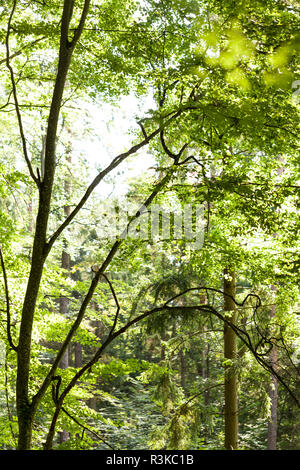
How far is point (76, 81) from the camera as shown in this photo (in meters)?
4.95

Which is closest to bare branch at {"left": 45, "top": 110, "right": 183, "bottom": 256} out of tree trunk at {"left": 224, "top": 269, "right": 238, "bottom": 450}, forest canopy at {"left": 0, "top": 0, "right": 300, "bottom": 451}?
forest canopy at {"left": 0, "top": 0, "right": 300, "bottom": 451}

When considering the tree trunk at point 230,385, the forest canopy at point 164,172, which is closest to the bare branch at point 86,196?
the forest canopy at point 164,172

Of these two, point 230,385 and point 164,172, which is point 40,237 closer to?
point 164,172

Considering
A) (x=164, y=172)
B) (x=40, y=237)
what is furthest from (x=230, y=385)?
(x=40, y=237)

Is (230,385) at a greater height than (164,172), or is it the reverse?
(164,172)

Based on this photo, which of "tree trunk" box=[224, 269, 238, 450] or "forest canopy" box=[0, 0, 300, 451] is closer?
"forest canopy" box=[0, 0, 300, 451]

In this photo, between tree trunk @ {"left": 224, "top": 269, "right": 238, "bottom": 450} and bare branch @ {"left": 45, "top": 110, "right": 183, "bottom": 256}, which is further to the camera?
tree trunk @ {"left": 224, "top": 269, "right": 238, "bottom": 450}

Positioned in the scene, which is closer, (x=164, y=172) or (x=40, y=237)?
(x=40, y=237)

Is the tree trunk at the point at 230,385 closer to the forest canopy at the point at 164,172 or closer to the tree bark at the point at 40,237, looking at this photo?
the forest canopy at the point at 164,172

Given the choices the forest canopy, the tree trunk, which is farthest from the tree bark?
the tree trunk

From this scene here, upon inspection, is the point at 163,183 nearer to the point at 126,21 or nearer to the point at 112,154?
the point at 126,21

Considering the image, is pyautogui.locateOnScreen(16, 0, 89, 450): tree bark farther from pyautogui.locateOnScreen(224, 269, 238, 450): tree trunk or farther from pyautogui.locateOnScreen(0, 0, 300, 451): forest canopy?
pyautogui.locateOnScreen(224, 269, 238, 450): tree trunk

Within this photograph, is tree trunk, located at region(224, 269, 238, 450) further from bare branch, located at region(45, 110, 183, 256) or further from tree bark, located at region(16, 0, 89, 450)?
tree bark, located at region(16, 0, 89, 450)

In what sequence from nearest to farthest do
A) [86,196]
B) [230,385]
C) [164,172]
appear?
[86,196]
[164,172]
[230,385]
